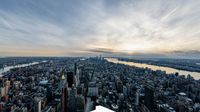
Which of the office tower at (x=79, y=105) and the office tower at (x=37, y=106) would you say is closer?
the office tower at (x=79, y=105)

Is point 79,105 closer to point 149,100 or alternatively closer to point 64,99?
point 64,99

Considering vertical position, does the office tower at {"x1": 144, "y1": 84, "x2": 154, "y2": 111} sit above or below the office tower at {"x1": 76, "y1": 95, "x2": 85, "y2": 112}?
below

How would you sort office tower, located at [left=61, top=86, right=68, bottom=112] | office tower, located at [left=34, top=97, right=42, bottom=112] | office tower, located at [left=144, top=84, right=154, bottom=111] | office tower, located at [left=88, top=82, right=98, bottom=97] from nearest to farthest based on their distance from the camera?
office tower, located at [left=61, top=86, right=68, bottom=112] → office tower, located at [left=34, top=97, right=42, bottom=112] → office tower, located at [left=144, top=84, right=154, bottom=111] → office tower, located at [left=88, top=82, right=98, bottom=97]

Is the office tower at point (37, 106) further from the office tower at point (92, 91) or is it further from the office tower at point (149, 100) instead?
the office tower at point (149, 100)

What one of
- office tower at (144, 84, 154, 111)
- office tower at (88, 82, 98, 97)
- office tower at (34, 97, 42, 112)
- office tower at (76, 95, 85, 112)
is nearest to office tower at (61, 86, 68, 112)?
office tower at (76, 95, 85, 112)

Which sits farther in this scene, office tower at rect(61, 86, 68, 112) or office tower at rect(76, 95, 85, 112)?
office tower at rect(76, 95, 85, 112)

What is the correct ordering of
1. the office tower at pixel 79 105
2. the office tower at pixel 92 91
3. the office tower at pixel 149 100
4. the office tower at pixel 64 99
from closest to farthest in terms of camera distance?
the office tower at pixel 64 99 < the office tower at pixel 79 105 < the office tower at pixel 149 100 < the office tower at pixel 92 91

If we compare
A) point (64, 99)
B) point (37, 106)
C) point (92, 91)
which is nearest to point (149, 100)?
point (92, 91)

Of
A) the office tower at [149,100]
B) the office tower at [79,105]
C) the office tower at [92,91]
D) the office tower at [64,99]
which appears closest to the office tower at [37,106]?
the office tower at [64,99]

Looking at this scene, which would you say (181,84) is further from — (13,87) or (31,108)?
(13,87)

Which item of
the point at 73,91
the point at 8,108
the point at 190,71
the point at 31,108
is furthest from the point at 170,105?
the point at 190,71

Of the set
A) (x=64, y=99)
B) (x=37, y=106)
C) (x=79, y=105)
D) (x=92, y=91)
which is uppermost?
A: (x=64, y=99)

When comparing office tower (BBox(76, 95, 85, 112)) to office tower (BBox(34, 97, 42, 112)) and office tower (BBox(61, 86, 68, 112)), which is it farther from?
office tower (BBox(34, 97, 42, 112))
